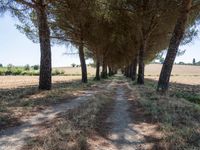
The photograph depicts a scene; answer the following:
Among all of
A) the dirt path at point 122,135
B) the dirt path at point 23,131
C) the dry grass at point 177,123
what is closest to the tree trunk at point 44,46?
the dry grass at point 177,123

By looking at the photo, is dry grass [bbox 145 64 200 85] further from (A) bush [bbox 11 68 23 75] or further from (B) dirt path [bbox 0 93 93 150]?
(A) bush [bbox 11 68 23 75]

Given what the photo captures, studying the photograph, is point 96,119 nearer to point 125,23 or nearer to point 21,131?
point 21,131

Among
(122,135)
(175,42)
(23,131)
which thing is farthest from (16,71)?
(122,135)

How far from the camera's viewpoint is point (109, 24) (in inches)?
1280

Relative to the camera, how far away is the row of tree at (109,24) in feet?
54.6

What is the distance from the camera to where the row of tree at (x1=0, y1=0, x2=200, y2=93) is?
16.7 meters

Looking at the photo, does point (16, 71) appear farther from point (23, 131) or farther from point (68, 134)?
point (68, 134)

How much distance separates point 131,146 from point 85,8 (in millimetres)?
15192

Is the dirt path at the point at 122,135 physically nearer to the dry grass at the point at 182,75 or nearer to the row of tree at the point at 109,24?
the row of tree at the point at 109,24

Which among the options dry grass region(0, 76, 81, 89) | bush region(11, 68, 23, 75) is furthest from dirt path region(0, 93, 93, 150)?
bush region(11, 68, 23, 75)

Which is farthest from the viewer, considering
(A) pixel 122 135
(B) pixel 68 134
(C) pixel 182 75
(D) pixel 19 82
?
(C) pixel 182 75

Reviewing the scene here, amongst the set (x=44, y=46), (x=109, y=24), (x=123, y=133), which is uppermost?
(x=109, y=24)

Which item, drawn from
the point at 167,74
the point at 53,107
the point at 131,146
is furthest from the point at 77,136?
the point at 167,74

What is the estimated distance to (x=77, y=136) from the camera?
6684mm
